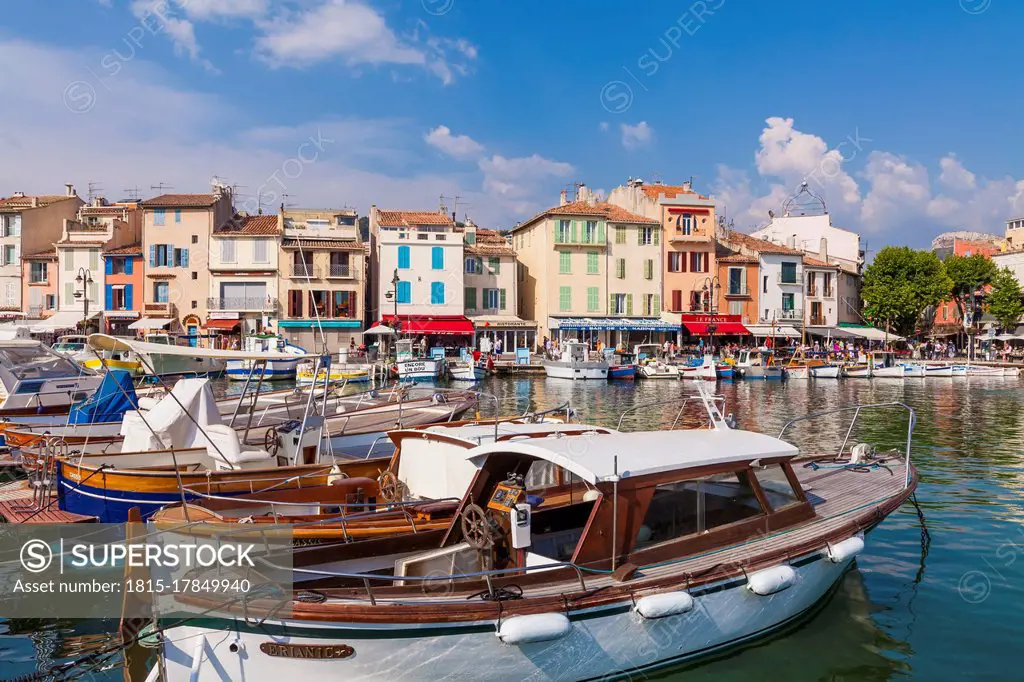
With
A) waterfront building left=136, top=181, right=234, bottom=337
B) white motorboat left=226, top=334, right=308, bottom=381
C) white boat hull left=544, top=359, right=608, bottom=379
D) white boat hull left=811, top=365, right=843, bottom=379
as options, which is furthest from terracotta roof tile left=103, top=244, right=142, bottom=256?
white boat hull left=811, top=365, right=843, bottom=379

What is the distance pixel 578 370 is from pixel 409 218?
1914 centimetres

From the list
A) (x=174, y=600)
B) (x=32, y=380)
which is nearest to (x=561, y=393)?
(x=32, y=380)

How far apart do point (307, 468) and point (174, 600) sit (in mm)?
6095

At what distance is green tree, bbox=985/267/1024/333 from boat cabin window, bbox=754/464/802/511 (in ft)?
228

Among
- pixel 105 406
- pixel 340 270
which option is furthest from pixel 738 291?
pixel 105 406

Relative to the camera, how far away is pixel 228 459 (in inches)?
513

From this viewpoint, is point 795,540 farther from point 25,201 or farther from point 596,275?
point 25,201

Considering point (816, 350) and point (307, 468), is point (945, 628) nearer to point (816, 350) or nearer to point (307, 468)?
point (307, 468)

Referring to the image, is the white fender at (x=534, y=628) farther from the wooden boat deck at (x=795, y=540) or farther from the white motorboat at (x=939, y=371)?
the white motorboat at (x=939, y=371)

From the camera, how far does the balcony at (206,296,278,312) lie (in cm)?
5331

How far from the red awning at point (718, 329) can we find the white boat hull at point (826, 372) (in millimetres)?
9441

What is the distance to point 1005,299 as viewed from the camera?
220 ft

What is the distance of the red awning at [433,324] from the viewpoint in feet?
174

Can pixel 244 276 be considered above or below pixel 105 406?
above
